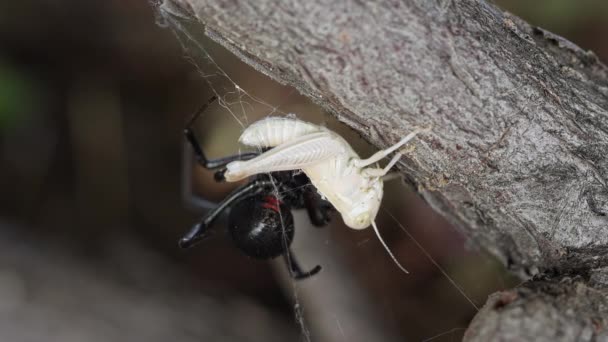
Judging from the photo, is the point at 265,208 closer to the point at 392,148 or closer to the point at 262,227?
the point at 262,227

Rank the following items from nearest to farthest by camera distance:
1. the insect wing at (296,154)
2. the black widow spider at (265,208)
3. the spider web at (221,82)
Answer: the insect wing at (296,154), the spider web at (221,82), the black widow spider at (265,208)

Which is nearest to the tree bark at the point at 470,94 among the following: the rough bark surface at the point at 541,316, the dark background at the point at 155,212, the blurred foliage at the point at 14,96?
the rough bark surface at the point at 541,316

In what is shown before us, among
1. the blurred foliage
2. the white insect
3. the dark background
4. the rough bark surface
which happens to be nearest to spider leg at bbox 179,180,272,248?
the dark background

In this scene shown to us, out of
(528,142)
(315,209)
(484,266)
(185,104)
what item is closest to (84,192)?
(185,104)

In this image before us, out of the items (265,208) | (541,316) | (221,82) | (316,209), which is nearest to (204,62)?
(221,82)

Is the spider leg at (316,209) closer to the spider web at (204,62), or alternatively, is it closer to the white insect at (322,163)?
the spider web at (204,62)

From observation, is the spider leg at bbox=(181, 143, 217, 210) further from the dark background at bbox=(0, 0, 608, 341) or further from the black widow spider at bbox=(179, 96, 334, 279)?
the black widow spider at bbox=(179, 96, 334, 279)
